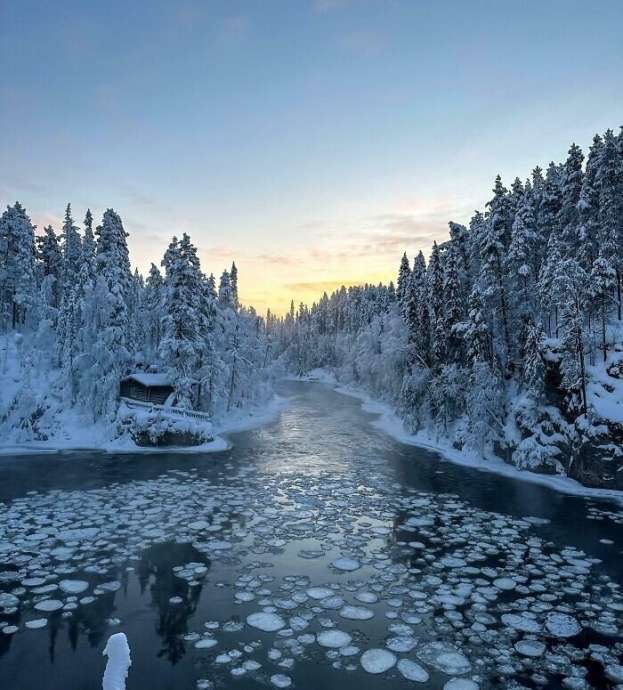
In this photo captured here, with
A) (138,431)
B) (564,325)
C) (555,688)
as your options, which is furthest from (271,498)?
(564,325)

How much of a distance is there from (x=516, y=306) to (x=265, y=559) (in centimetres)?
3162

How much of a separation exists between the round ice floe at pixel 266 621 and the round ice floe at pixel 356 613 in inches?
58.6

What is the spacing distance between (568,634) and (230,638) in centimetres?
733

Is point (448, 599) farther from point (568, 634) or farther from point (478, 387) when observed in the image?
point (478, 387)

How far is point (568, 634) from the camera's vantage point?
33.0 feet

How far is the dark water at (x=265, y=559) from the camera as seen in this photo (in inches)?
349

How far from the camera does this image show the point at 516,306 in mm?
37875

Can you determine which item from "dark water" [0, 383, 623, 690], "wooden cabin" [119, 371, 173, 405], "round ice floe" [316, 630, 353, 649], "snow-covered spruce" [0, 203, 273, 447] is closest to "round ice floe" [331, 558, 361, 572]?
"dark water" [0, 383, 623, 690]

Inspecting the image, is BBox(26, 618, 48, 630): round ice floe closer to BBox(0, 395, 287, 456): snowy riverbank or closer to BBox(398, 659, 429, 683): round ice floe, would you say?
BBox(398, 659, 429, 683): round ice floe

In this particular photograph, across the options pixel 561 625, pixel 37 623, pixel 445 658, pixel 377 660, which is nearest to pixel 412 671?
pixel 377 660

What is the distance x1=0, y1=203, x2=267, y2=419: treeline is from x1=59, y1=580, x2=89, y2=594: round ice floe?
2489 centimetres

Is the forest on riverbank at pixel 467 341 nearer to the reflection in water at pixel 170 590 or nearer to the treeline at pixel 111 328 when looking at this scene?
the treeline at pixel 111 328

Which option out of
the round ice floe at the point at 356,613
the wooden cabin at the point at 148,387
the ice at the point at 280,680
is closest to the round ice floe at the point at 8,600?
the ice at the point at 280,680

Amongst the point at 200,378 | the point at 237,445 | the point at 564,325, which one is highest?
the point at 564,325
